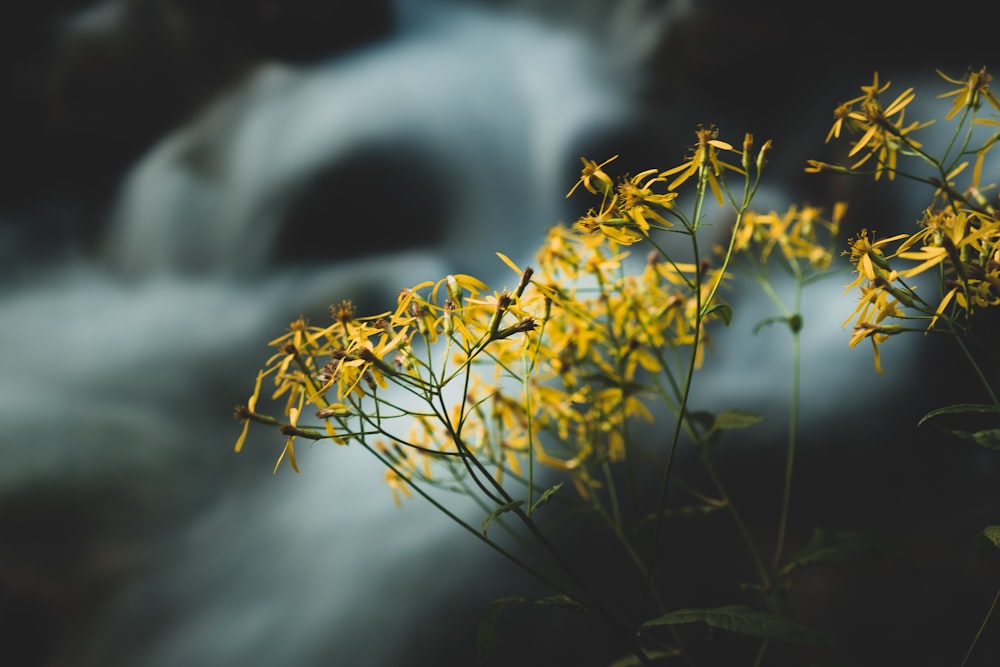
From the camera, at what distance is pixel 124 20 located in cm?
534

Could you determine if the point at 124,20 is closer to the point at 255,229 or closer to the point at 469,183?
the point at 255,229

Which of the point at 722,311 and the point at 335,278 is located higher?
the point at 335,278

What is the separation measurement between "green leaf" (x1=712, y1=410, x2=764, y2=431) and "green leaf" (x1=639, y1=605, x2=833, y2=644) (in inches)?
12.3

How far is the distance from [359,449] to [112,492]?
3.37 feet

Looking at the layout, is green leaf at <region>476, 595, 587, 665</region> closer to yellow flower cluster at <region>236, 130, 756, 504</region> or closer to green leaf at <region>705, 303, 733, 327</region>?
yellow flower cluster at <region>236, 130, 756, 504</region>

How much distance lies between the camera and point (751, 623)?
948 millimetres

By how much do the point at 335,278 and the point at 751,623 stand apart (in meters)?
3.41

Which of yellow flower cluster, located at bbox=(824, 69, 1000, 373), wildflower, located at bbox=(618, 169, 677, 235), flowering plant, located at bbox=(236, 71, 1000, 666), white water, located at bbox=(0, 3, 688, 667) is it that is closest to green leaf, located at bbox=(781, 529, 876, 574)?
flowering plant, located at bbox=(236, 71, 1000, 666)

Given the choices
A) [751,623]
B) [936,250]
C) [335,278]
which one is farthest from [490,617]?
[335,278]

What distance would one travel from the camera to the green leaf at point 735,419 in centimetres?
121

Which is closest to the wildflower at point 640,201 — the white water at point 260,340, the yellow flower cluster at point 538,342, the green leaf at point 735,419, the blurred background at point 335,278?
the yellow flower cluster at point 538,342

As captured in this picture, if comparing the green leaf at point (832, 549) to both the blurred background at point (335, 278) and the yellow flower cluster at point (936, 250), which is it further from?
the yellow flower cluster at point (936, 250)

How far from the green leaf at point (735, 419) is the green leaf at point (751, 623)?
0.31 metres

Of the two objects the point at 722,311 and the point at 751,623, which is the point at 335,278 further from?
the point at 751,623
